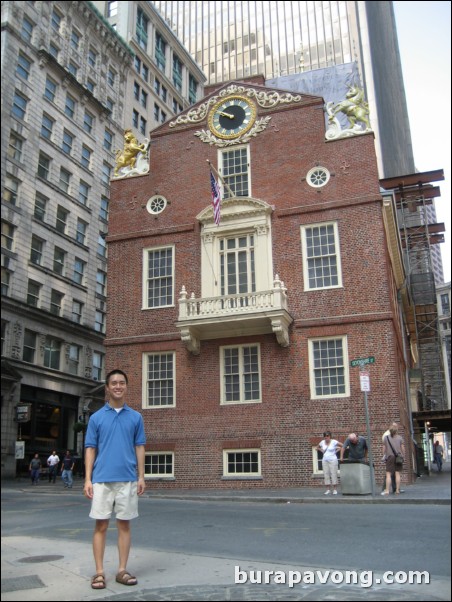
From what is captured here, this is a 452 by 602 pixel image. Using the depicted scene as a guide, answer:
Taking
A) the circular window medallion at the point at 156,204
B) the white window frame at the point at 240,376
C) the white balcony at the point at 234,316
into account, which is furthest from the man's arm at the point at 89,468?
the circular window medallion at the point at 156,204

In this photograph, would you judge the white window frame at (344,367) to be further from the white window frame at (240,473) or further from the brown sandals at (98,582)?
the brown sandals at (98,582)

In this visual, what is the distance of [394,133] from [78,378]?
28231 millimetres

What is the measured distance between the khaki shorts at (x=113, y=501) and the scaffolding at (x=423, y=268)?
3333 centimetres

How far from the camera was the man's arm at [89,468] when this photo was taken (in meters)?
5.11

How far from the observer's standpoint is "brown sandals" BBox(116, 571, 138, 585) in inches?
184

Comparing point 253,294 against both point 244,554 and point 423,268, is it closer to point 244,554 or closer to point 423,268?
point 244,554

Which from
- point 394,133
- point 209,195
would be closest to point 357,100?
point 209,195

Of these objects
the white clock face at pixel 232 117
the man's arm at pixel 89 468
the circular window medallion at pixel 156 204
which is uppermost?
the white clock face at pixel 232 117

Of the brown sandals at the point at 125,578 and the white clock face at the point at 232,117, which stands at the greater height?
the white clock face at the point at 232,117

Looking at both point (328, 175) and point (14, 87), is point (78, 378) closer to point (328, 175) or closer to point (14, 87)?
point (14, 87)

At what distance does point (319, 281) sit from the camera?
21672 mm

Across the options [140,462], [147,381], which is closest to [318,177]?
[147,381]

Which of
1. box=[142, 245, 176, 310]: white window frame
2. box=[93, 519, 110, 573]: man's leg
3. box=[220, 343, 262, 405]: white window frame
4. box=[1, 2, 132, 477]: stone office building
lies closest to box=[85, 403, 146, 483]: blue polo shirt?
box=[93, 519, 110, 573]: man's leg

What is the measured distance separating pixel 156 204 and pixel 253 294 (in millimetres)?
6663
